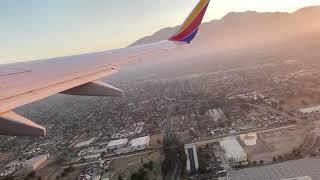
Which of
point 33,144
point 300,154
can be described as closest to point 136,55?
point 300,154

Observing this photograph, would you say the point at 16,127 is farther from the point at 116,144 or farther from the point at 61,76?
the point at 116,144

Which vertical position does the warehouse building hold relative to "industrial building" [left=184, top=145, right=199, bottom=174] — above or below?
below

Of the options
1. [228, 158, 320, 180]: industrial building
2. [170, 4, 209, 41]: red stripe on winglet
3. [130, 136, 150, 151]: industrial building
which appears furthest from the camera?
[130, 136, 150, 151]: industrial building

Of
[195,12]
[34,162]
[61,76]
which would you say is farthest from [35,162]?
[61,76]

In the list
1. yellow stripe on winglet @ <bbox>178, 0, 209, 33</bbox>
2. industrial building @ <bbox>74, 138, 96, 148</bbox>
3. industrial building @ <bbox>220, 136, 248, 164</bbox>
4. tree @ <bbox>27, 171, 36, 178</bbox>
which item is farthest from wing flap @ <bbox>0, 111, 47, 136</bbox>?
industrial building @ <bbox>74, 138, 96, 148</bbox>

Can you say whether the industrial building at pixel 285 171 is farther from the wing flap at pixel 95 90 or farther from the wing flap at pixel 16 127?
the wing flap at pixel 16 127

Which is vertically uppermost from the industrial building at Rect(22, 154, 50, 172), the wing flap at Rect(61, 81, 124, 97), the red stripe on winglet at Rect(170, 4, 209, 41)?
the red stripe on winglet at Rect(170, 4, 209, 41)

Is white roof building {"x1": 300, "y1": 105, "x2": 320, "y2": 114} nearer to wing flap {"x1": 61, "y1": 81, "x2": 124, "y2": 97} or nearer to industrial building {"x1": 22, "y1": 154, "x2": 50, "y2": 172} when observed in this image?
industrial building {"x1": 22, "y1": 154, "x2": 50, "y2": 172}

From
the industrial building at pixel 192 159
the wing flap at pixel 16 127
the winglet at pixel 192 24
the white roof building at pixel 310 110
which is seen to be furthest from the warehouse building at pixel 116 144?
the wing flap at pixel 16 127
